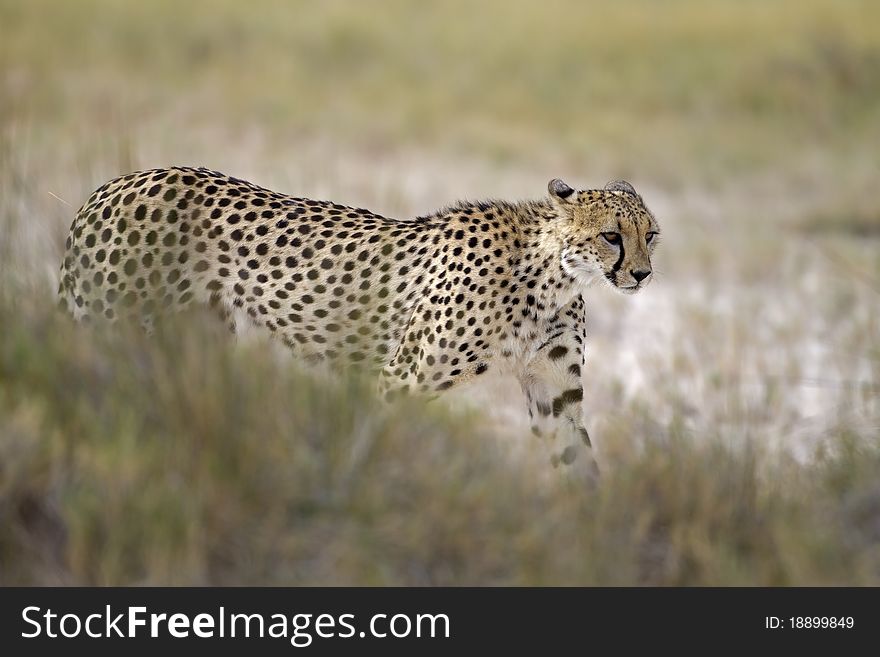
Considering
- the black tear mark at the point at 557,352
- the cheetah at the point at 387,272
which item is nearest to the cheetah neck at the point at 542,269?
the cheetah at the point at 387,272

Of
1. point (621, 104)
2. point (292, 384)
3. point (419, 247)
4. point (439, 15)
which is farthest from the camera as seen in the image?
point (439, 15)

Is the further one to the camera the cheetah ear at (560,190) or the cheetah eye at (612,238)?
the cheetah ear at (560,190)

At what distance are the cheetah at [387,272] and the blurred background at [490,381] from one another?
192 mm

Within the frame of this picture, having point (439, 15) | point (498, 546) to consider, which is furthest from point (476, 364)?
point (439, 15)

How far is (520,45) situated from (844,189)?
476 centimetres

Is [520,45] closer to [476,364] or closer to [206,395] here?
[476,364]

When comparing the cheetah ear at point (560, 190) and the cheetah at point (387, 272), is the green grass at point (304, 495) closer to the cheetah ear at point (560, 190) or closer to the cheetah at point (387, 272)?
the cheetah at point (387, 272)

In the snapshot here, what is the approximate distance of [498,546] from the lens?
323cm

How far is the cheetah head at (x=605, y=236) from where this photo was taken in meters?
4.20

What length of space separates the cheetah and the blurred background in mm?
192

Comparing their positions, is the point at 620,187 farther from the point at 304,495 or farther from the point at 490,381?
the point at 304,495

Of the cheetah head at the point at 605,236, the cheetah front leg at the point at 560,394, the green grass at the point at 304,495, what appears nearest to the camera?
the green grass at the point at 304,495

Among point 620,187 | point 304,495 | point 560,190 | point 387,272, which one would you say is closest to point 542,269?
point 560,190

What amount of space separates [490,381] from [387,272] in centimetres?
51
